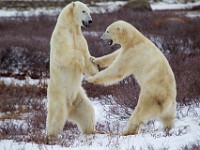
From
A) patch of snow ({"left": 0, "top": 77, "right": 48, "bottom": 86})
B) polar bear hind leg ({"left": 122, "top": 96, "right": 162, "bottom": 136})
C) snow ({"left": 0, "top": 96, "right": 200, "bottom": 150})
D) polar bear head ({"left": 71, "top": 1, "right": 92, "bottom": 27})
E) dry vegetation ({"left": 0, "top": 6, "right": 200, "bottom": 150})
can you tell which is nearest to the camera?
snow ({"left": 0, "top": 96, "right": 200, "bottom": 150})

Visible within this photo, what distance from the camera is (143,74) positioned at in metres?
Result: 4.47

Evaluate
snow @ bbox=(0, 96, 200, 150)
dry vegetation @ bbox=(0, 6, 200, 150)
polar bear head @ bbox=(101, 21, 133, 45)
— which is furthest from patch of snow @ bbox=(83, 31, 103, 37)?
polar bear head @ bbox=(101, 21, 133, 45)

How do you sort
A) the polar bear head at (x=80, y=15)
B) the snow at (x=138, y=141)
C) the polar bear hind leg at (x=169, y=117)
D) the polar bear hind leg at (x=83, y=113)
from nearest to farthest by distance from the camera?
the snow at (x=138, y=141) < the polar bear hind leg at (x=169, y=117) < the polar bear head at (x=80, y=15) < the polar bear hind leg at (x=83, y=113)

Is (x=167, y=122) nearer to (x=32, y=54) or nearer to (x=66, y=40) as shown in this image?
(x=66, y=40)

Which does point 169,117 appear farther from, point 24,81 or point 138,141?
point 24,81

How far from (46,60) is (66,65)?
715 cm

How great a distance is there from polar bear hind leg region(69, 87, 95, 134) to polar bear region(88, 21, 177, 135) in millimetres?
295

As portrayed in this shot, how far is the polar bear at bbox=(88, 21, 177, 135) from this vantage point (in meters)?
4.33

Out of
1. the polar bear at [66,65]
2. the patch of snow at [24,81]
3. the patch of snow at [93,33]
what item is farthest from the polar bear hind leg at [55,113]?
the patch of snow at [93,33]

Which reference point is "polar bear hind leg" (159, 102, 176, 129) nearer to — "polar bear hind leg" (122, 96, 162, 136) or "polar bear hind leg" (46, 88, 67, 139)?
"polar bear hind leg" (122, 96, 162, 136)

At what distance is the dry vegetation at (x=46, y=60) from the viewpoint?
6.12m

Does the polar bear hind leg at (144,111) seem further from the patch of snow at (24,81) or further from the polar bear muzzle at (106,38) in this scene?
the patch of snow at (24,81)

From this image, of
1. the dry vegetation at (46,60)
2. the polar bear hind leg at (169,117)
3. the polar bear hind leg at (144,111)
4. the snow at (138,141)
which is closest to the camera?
the snow at (138,141)

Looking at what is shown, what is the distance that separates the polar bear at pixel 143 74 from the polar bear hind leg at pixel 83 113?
0.97 ft
